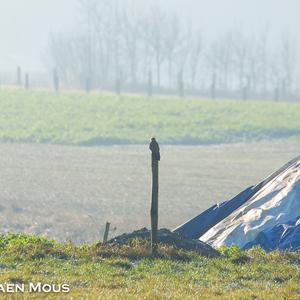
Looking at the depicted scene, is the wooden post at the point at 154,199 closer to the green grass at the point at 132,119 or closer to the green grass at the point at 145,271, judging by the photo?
the green grass at the point at 145,271

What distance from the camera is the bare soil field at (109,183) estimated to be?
29.1 meters

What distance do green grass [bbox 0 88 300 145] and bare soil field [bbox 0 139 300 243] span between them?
3469mm

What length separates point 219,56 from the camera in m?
111

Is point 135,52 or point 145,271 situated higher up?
point 135,52

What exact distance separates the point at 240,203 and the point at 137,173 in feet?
57.4

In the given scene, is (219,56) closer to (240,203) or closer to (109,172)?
(109,172)

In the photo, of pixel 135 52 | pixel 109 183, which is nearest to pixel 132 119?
pixel 109 183

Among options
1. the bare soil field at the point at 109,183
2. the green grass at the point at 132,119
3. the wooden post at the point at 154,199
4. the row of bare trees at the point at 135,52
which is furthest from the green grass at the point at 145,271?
the row of bare trees at the point at 135,52

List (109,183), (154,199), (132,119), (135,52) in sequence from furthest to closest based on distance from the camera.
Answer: (135,52) → (132,119) → (109,183) → (154,199)

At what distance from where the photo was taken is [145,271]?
14445 millimetres

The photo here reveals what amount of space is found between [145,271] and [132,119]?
46.3 metres

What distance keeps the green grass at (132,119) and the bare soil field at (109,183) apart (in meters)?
3.47

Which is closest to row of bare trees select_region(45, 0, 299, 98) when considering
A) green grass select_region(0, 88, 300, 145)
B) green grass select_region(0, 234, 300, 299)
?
green grass select_region(0, 88, 300, 145)

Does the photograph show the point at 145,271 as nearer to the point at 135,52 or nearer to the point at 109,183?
the point at 109,183
